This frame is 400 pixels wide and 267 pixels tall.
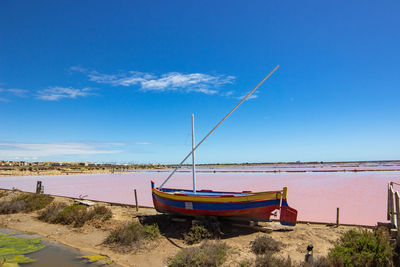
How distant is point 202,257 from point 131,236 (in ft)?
9.89

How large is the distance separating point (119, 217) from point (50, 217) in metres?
3.28

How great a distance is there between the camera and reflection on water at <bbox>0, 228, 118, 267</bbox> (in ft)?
23.3

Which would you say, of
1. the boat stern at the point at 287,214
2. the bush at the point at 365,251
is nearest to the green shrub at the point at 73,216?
→ the boat stern at the point at 287,214

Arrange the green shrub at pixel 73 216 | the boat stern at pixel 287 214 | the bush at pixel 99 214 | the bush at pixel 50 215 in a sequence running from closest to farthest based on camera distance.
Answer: the boat stern at pixel 287 214
the green shrub at pixel 73 216
the bush at pixel 99 214
the bush at pixel 50 215

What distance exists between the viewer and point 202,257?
6.65m

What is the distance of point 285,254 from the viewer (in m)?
7.14

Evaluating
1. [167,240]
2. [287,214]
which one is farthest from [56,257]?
[287,214]

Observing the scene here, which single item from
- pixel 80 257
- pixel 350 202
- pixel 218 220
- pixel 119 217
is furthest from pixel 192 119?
pixel 350 202

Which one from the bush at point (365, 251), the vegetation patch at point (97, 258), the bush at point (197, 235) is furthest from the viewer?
the bush at point (197, 235)

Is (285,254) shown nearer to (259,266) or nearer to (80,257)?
(259,266)

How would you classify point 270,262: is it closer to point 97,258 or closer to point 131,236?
point 131,236

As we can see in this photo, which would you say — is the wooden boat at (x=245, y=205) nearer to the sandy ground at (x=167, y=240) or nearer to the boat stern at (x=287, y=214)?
the boat stern at (x=287, y=214)

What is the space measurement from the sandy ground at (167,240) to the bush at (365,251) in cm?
97

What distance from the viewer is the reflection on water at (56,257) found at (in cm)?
711
